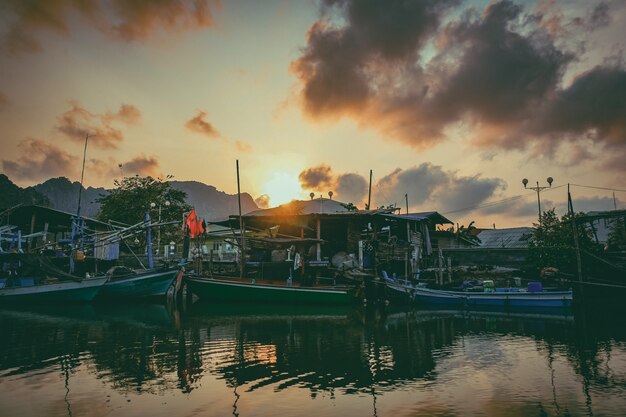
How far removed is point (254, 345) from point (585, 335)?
10807 mm

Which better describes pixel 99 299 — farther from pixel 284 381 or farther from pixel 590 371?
pixel 590 371

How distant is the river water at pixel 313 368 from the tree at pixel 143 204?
25.5m

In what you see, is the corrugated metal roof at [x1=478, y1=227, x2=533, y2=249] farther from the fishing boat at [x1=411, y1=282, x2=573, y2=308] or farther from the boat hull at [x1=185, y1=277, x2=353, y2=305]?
the boat hull at [x1=185, y1=277, x2=353, y2=305]

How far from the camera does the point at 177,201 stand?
4678cm

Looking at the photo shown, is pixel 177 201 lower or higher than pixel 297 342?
higher

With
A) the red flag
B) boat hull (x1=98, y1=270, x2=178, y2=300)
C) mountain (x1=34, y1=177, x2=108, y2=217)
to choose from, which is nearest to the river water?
boat hull (x1=98, y1=270, x2=178, y2=300)

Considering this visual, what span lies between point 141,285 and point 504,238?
35.6 m

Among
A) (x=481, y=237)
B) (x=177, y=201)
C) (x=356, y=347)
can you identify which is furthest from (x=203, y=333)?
(x=481, y=237)

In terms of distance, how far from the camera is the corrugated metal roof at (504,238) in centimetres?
4328

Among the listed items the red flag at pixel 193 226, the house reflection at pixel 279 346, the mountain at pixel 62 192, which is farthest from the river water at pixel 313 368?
the mountain at pixel 62 192

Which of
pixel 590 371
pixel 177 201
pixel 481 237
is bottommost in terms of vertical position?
pixel 590 371

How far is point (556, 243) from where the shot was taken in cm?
2753

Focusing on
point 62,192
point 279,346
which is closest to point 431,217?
point 279,346

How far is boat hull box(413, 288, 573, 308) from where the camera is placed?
2222cm
